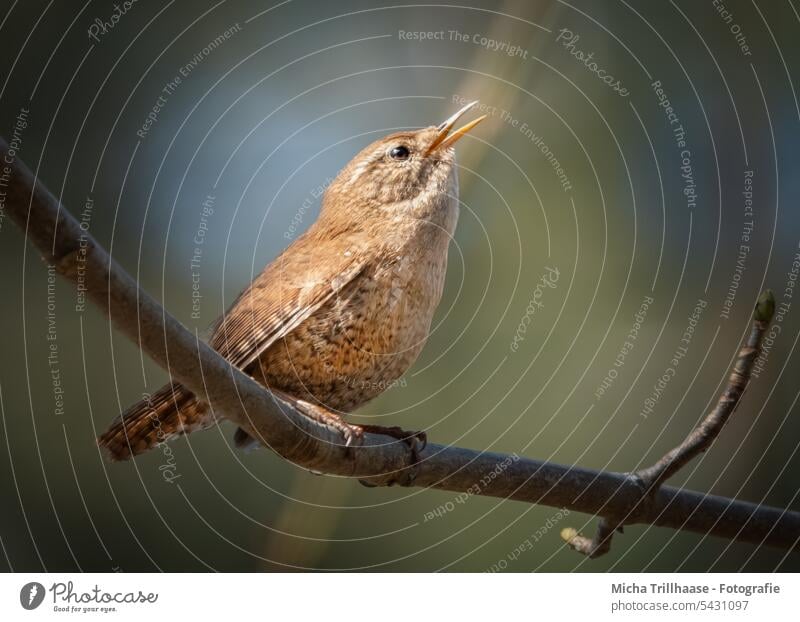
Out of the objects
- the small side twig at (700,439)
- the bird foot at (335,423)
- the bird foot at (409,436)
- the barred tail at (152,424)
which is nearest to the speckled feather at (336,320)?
the barred tail at (152,424)

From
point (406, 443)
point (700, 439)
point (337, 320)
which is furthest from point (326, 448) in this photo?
point (700, 439)

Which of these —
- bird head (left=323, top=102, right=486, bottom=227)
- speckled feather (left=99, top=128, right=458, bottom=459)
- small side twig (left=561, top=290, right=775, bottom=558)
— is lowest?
small side twig (left=561, top=290, right=775, bottom=558)

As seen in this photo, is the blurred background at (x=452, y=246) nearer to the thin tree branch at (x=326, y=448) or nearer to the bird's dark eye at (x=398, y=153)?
the bird's dark eye at (x=398, y=153)

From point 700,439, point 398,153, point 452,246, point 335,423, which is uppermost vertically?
point 398,153

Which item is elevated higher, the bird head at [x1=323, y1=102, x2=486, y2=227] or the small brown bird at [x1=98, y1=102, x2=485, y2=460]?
the bird head at [x1=323, y1=102, x2=486, y2=227]

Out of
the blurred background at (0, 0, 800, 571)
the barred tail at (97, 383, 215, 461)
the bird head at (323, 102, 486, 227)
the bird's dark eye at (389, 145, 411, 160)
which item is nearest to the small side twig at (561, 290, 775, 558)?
the blurred background at (0, 0, 800, 571)

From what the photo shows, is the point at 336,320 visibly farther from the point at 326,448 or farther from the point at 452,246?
the point at 452,246

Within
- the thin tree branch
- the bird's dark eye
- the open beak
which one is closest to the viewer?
the thin tree branch

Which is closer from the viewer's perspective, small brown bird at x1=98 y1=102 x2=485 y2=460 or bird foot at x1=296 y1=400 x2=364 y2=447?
bird foot at x1=296 y1=400 x2=364 y2=447

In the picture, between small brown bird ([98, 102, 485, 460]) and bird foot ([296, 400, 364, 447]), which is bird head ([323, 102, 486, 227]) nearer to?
small brown bird ([98, 102, 485, 460])
